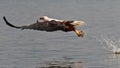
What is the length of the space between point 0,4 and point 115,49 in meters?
26.4

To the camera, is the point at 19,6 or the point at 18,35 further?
the point at 19,6

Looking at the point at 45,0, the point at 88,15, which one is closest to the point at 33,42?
the point at 88,15

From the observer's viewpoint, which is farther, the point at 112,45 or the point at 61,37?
the point at 61,37

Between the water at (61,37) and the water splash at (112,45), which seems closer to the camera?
the water at (61,37)

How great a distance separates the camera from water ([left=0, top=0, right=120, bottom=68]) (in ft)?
65.2

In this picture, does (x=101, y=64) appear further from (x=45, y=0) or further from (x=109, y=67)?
(x=45, y=0)

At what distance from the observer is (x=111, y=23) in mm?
31750

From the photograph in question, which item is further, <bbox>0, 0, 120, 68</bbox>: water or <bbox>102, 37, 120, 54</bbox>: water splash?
<bbox>102, 37, 120, 54</bbox>: water splash

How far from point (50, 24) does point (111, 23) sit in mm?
14388

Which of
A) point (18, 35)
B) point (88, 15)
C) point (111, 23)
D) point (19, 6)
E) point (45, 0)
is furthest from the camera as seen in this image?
point (45, 0)

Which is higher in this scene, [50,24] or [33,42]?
[50,24]

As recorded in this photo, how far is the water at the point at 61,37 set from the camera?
19859 millimetres

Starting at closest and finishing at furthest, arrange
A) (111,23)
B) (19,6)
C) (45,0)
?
1. (111,23)
2. (19,6)
3. (45,0)

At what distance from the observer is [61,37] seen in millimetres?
26547
